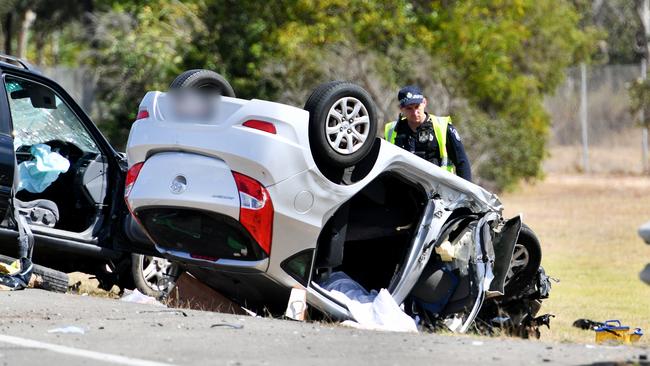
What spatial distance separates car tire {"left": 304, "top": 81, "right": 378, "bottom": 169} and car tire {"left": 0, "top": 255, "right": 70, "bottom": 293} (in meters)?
2.56

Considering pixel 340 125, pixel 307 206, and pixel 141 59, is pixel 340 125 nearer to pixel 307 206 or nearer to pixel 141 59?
pixel 307 206

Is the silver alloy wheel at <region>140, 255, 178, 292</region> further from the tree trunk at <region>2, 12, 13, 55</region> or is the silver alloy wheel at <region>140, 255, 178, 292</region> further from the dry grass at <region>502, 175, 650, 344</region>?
the tree trunk at <region>2, 12, 13, 55</region>

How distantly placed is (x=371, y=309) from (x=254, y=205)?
1.11m

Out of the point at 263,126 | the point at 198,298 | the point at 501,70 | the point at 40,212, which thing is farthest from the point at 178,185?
the point at 501,70

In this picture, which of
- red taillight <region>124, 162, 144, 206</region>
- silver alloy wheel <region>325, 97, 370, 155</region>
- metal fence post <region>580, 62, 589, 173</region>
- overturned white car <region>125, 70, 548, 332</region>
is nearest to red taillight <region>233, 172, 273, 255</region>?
overturned white car <region>125, 70, 548, 332</region>

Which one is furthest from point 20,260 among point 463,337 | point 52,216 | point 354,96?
point 463,337

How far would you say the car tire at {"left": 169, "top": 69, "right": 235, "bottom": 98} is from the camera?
8.48 metres

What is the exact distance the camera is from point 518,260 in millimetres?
9398

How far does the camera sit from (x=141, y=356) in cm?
639

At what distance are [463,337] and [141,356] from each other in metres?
1.98

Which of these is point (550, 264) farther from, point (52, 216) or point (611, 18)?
point (611, 18)

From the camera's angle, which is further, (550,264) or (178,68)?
(178,68)

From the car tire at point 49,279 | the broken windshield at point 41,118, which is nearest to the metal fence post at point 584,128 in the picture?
the broken windshield at point 41,118

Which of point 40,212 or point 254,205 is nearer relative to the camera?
point 254,205
